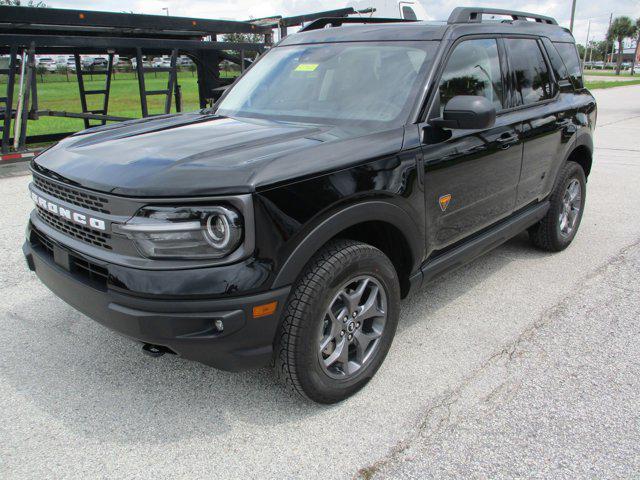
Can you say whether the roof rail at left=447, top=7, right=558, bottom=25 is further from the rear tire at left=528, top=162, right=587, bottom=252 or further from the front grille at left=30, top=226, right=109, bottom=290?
the front grille at left=30, top=226, right=109, bottom=290

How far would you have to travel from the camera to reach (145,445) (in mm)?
2441

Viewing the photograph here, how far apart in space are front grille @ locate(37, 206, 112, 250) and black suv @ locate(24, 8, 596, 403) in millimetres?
12

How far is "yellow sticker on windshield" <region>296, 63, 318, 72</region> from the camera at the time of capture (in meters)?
3.54

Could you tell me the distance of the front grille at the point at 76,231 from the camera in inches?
92.6

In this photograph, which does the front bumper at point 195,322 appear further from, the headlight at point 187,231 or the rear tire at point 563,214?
the rear tire at point 563,214

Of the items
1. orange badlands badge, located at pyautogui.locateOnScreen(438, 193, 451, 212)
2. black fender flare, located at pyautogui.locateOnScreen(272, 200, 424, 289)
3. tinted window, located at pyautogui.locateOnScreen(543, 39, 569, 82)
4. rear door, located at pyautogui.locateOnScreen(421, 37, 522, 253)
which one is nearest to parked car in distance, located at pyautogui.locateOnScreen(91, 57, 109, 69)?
tinted window, located at pyautogui.locateOnScreen(543, 39, 569, 82)

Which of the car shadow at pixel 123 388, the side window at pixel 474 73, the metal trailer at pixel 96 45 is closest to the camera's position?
the car shadow at pixel 123 388

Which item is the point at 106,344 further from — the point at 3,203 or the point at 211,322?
A: the point at 3,203

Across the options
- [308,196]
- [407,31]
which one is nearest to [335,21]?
[407,31]

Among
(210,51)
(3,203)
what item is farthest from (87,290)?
(210,51)

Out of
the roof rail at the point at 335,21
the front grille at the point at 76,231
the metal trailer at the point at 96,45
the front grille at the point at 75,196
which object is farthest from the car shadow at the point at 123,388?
the metal trailer at the point at 96,45

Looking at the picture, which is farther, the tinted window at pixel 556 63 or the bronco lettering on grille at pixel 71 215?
the tinted window at pixel 556 63

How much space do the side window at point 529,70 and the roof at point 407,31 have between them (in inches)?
3.6

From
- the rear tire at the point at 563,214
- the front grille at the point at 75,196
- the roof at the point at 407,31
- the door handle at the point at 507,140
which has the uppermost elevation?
the roof at the point at 407,31
